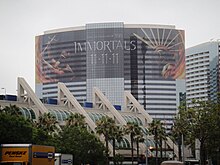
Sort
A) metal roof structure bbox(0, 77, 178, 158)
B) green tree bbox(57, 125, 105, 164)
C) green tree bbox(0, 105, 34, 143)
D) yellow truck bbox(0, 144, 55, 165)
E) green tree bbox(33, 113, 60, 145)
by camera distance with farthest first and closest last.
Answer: metal roof structure bbox(0, 77, 178, 158), green tree bbox(57, 125, 105, 164), green tree bbox(33, 113, 60, 145), green tree bbox(0, 105, 34, 143), yellow truck bbox(0, 144, 55, 165)

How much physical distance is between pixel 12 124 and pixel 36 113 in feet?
186

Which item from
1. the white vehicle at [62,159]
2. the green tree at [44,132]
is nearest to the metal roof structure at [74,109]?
the green tree at [44,132]

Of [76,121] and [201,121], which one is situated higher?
[76,121]

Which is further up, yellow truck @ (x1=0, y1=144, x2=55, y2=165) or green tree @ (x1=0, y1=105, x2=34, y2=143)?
green tree @ (x1=0, y1=105, x2=34, y2=143)

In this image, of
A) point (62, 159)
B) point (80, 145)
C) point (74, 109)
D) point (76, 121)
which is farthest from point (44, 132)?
point (74, 109)

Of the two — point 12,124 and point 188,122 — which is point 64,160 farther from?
point 188,122

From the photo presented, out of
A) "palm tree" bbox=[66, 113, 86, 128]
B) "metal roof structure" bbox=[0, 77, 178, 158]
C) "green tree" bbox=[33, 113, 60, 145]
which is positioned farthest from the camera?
"metal roof structure" bbox=[0, 77, 178, 158]

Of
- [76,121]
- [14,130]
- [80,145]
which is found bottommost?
[80,145]

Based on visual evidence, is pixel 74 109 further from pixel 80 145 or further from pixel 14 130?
pixel 14 130

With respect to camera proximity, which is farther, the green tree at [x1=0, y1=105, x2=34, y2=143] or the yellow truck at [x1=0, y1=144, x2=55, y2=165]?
the green tree at [x1=0, y1=105, x2=34, y2=143]

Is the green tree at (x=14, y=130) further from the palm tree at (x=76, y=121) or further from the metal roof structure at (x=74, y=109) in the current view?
the metal roof structure at (x=74, y=109)

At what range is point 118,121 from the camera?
470 feet

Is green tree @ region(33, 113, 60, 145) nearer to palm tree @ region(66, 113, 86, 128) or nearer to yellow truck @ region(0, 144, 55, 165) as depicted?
palm tree @ region(66, 113, 86, 128)

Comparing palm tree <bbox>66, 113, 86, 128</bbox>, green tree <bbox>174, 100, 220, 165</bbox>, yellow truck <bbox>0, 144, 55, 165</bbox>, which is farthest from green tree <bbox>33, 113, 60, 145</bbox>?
yellow truck <bbox>0, 144, 55, 165</bbox>
